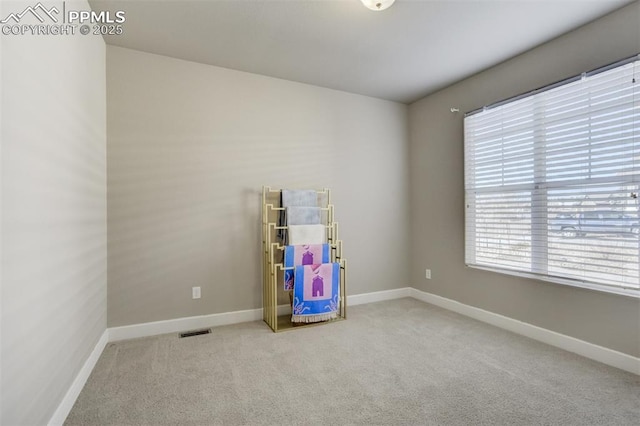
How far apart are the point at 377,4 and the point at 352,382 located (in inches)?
95.9

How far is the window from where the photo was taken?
216 centimetres

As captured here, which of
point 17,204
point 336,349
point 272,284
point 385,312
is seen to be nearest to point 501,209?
point 385,312

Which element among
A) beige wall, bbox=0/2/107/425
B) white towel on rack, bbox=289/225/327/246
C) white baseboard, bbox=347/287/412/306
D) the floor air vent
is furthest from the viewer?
white baseboard, bbox=347/287/412/306

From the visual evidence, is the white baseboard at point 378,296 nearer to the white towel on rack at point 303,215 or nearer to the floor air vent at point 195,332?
the white towel on rack at point 303,215

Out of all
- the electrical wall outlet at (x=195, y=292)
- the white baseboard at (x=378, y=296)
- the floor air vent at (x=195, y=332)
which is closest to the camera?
the floor air vent at (x=195, y=332)

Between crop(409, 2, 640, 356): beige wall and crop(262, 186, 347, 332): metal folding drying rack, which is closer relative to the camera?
crop(409, 2, 640, 356): beige wall

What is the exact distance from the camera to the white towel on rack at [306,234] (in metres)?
3.10

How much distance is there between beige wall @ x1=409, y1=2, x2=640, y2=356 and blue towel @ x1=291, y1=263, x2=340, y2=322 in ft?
4.63

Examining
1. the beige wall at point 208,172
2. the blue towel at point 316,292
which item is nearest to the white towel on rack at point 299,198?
the beige wall at point 208,172

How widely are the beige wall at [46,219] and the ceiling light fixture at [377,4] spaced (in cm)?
175

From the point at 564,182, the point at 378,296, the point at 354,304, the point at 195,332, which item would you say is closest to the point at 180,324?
the point at 195,332

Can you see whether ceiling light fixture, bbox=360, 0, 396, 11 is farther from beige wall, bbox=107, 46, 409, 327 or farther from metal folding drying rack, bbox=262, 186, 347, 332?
metal folding drying rack, bbox=262, 186, 347, 332

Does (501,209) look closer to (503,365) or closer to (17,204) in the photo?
(503,365)

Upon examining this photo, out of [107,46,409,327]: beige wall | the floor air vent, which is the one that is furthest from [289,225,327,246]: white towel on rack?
the floor air vent
